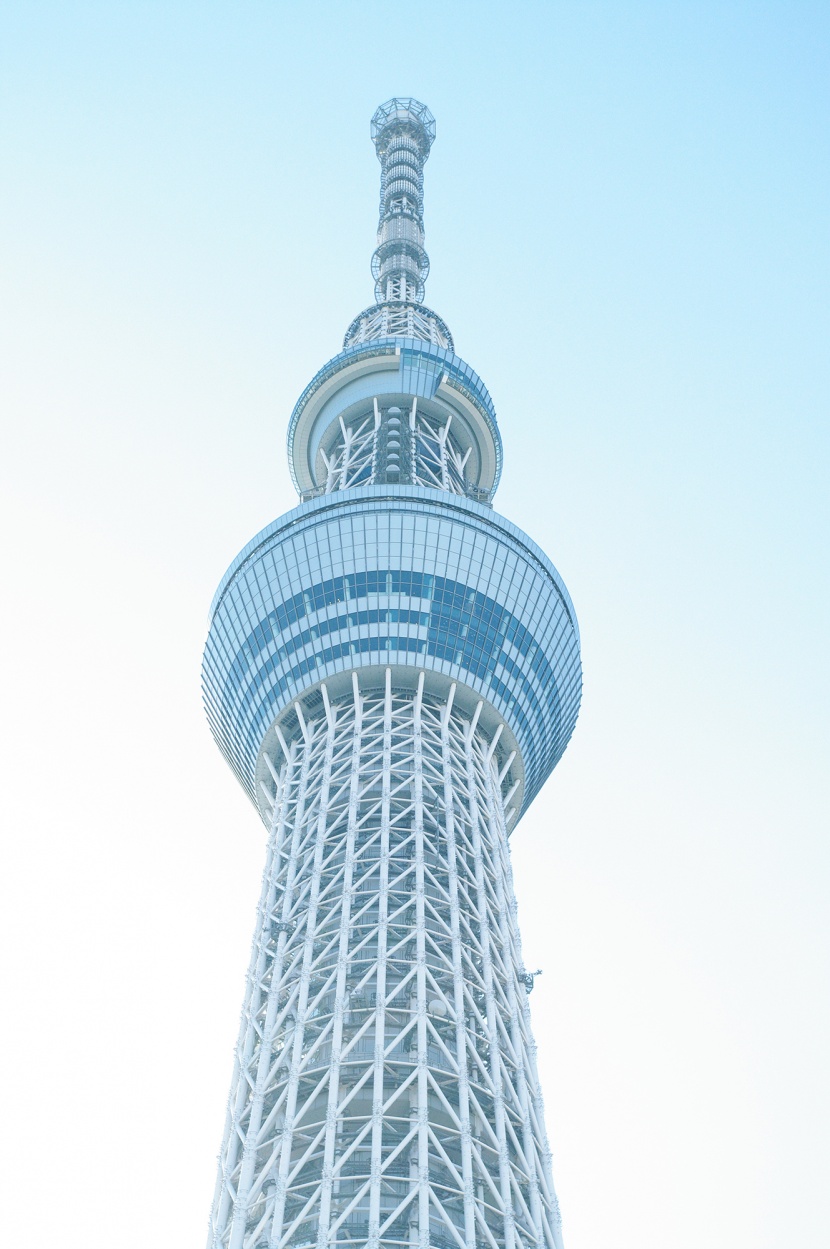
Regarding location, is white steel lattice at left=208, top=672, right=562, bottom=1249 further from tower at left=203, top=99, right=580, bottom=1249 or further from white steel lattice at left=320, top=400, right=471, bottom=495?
white steel lattice at left=320, top=400, right=471, bottom=495

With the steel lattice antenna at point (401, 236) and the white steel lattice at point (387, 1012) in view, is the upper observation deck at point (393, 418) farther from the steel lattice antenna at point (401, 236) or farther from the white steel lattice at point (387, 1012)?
the white steel lattice at point (387, 1012)

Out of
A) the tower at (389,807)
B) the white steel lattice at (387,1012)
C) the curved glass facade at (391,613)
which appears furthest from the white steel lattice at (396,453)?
the white steel lattice at (387,1012)

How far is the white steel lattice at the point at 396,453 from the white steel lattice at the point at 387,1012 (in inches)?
924

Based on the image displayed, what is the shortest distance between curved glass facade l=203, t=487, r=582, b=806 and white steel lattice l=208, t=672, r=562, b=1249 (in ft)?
10.6

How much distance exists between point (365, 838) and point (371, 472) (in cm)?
3582

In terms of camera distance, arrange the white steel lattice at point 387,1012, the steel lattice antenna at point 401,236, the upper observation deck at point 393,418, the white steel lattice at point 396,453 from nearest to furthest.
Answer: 1. the white steel lattice at point 387,1012
2. the white steel lattice at point 396,453
3. the upper observation deck at point 393,418
4. the steel lattice antenna at point 401,236

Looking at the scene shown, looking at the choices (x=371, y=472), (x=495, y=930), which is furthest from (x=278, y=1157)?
(x=371, y=472)

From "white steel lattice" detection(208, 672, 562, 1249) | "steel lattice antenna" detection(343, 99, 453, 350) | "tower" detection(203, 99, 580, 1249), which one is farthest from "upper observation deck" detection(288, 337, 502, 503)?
"white steel lattice" detection(208, 672, 562, 1249)

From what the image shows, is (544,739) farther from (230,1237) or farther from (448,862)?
(230,1237)

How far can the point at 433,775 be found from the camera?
78188 millimetres

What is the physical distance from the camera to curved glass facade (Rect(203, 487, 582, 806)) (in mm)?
81688

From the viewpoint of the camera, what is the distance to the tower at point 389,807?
57625mm

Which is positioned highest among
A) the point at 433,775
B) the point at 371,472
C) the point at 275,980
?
the point at 371,472

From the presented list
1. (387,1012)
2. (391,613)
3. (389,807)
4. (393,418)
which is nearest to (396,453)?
(393,418)
